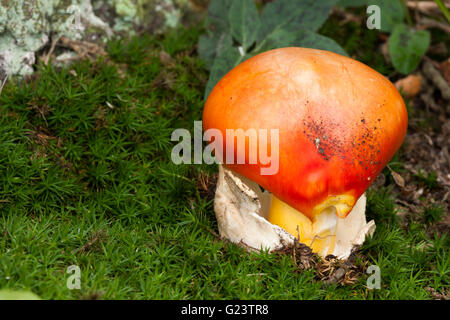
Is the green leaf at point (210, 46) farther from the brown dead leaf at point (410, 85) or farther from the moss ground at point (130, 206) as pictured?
the brown dead leaf at point (410, 85)

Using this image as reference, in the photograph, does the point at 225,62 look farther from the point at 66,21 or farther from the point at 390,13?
the point at 390,13

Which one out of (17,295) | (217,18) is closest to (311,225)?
(17,295)

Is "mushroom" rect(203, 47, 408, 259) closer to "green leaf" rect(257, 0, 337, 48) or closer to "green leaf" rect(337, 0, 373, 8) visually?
"green leaf" rect(257, 0, 337, 48)

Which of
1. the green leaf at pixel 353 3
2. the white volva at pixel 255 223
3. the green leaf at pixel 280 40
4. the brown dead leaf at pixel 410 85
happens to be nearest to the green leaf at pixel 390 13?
the green leaf at pixel 353 3
